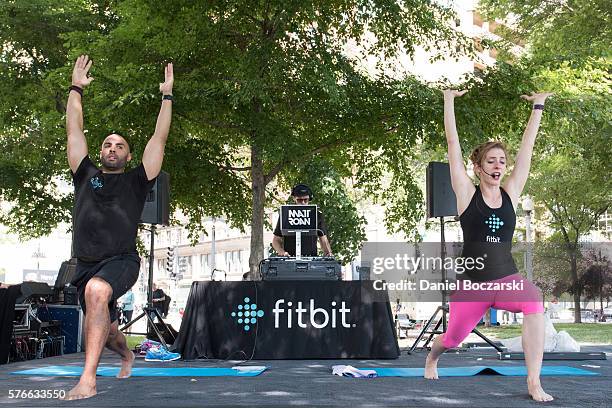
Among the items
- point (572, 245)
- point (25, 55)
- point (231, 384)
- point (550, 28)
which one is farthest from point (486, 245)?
point (572, 245)

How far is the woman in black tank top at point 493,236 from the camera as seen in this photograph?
15.8ft

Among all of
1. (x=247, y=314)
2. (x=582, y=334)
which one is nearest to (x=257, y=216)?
(x=247, y=314)

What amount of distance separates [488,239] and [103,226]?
2605 mm

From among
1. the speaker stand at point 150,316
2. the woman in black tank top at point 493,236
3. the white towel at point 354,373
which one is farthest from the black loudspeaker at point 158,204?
the woman in black tank top at point 493,236

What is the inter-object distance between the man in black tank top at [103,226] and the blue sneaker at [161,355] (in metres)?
3.54

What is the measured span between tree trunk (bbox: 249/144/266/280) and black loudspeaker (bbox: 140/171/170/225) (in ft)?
12.1

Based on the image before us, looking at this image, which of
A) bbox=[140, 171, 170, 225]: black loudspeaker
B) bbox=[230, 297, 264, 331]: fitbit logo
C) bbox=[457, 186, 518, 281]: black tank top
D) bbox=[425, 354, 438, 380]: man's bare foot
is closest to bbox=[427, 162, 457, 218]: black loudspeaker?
bbox=[230, 297, 264, 331]: fitbit logo

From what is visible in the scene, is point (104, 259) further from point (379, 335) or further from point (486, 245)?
point (379, 335)

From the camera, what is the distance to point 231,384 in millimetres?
5863

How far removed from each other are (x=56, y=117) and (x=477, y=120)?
27.3 feet

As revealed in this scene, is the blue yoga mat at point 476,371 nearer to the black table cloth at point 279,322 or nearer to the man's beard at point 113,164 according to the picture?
the black table cloth at point 279,322

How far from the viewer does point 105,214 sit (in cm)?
485

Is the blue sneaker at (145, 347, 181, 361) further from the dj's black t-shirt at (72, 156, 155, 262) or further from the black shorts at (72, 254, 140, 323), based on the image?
the dj's black t-shirt at (72, 156, 155, 262)

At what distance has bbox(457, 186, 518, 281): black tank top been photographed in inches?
194
